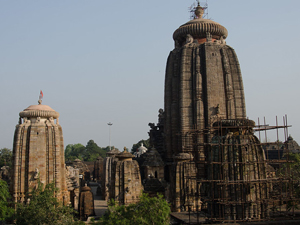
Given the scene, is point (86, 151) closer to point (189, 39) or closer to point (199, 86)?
point (189, 39)

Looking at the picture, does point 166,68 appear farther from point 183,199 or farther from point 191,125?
point 183,199

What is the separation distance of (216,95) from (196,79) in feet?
9.62

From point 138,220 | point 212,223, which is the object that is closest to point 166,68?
point 212,223

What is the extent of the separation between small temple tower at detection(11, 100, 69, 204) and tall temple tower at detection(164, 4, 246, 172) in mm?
15785

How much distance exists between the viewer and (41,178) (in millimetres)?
25688

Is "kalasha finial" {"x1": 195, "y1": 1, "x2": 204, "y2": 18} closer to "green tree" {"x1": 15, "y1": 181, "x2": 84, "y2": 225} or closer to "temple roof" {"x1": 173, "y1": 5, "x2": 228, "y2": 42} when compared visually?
"temple roof" {"x1": 173, "y1": 5, "x2": 228, "y2": 42}

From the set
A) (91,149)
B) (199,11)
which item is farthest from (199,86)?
(91,149)

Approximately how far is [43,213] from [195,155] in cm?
1363

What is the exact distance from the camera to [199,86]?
41.1m

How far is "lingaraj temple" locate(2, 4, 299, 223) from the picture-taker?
20.5m

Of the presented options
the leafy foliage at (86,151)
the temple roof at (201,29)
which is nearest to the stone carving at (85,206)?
the temple roof at (201,29)

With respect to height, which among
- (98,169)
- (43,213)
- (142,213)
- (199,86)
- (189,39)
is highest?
(189,39)

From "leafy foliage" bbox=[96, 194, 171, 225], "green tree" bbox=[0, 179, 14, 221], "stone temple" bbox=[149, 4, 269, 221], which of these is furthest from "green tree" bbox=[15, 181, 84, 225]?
"stone temple" bbox=[149, 4, 269, 221]

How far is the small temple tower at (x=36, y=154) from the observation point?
25.5 meters
